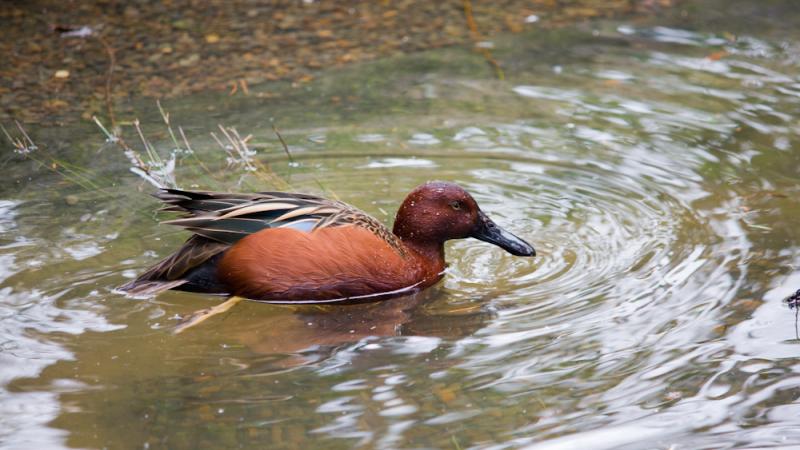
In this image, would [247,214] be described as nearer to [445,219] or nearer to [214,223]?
[214,223]

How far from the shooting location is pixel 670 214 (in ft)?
22.6

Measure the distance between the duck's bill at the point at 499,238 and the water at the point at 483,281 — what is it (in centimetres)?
15

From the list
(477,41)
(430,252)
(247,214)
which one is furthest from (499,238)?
(477,41)

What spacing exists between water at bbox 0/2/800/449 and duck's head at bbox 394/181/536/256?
0.21 m

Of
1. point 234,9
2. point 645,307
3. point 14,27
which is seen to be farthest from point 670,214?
point 14,27

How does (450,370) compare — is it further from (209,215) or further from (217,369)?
(209,215)

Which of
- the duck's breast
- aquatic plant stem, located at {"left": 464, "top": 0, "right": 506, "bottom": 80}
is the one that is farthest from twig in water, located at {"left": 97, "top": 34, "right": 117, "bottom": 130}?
aquatic plant stem, located at {"left": 464, "top": 0, "right": 506, "bottom": 80}

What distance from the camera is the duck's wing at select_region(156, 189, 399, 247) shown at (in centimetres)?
586

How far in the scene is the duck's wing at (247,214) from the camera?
5859 millimetres

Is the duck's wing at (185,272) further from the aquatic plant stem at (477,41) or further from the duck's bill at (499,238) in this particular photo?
the aquatic plant stem at (477,41)

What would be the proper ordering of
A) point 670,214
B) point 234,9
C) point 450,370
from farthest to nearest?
1. point 234,9
2. point 670,214
3. point 450,370

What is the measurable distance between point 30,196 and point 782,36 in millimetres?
7040

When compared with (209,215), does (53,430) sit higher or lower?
lower

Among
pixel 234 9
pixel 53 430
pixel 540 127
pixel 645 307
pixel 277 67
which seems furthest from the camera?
pixel 234 9
